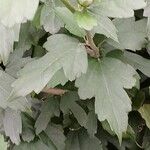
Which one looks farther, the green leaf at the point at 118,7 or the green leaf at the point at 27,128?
the green leaf at the point at 27,128

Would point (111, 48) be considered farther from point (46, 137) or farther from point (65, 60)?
point (46, 137)

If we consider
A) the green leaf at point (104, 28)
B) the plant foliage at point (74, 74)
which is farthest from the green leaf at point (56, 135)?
the green leaf at point (104, 28)

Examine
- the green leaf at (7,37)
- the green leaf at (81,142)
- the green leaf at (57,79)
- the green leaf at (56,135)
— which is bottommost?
the green leaf at (81,142)

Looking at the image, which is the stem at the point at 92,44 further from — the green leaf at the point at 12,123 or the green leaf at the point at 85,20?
the green leaf at the point at 12,123

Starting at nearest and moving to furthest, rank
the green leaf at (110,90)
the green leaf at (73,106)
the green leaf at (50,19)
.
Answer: the green leaf at (110,90), the green leaf at (50,19), the green leaf at (73,106)

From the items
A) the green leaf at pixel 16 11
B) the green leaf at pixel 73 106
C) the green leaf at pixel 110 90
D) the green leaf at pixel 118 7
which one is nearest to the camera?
the green leaf at pixel 16 11

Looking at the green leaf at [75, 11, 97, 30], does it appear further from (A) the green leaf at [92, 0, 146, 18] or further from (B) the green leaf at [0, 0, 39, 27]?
(B) the green leaf at [0, 0, 39, 27]

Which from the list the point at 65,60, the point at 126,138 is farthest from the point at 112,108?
the point at 126,138

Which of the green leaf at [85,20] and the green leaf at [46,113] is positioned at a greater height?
the green leaf at [85,20]
